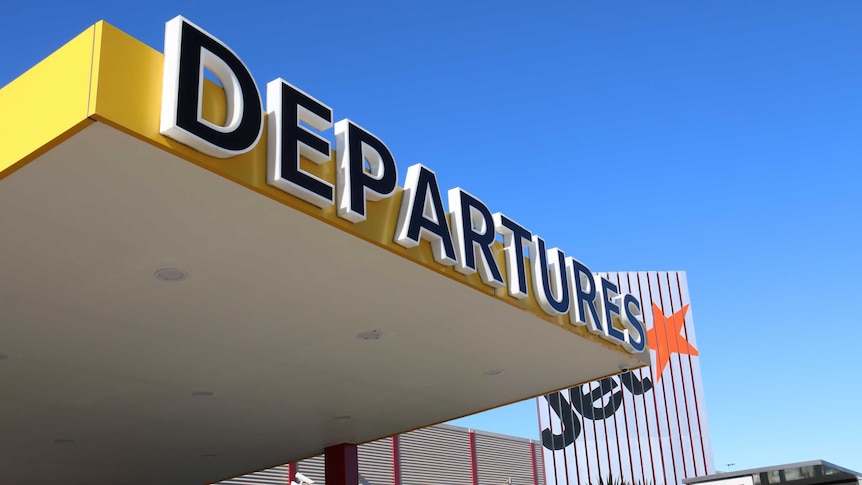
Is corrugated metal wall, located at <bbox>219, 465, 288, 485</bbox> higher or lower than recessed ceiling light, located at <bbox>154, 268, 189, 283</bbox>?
lower

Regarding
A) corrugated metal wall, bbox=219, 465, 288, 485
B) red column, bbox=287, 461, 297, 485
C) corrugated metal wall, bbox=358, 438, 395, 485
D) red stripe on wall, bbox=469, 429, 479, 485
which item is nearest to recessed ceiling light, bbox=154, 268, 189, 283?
corrugated metal wall, bbox=219, 465, 288, 485

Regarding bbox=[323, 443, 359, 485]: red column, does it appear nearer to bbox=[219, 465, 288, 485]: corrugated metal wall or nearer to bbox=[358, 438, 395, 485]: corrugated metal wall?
bbox=[219, 465, 288, 485]: corrugated metal wall

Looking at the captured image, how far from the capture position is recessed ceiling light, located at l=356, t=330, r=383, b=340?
11156 millimetres

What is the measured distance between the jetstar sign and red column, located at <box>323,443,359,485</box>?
291 inches

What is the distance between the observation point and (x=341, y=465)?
17.5m

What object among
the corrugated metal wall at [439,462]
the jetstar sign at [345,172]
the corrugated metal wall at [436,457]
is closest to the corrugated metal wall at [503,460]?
the corrugated metal wall at [439,462]

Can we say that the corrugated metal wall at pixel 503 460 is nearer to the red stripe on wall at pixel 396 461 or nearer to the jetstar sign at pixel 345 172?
the red stripe on wall at pixel 396 461

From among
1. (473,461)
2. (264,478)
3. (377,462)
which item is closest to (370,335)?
(264,478)

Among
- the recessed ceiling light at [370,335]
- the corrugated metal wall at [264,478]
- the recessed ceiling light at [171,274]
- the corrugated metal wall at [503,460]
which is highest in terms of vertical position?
the corrugated metal wall at [503,460]

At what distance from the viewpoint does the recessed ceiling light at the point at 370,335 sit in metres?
11.2

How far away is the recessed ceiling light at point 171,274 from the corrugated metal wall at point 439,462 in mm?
15265

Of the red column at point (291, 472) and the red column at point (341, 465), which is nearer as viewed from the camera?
the red column at point (341, 465)

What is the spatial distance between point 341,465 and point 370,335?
7118mm

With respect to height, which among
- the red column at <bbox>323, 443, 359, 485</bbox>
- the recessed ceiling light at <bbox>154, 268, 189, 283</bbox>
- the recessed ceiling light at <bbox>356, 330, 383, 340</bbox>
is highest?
the recessed ceiling light at <bbox>154, 268, 189, 283</bbox>
